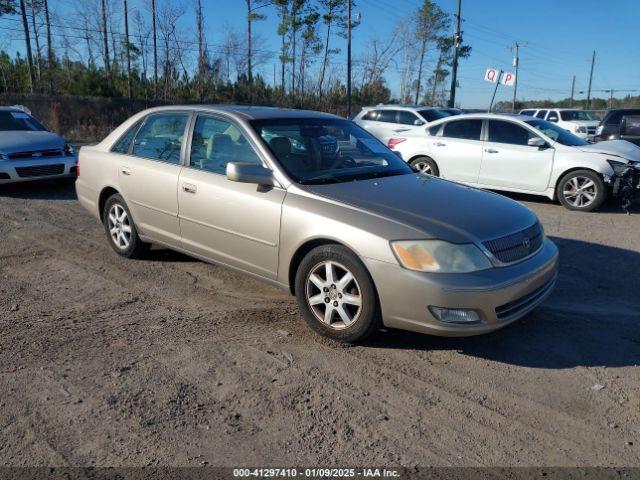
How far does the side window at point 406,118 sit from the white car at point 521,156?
18.4 feet

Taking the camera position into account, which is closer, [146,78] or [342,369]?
[342,369]

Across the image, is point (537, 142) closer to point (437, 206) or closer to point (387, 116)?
point (437, 206)

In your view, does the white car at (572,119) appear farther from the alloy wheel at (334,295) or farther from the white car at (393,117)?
the alloy wheel at (334,295)

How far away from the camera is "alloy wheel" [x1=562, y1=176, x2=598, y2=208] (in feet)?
27.9

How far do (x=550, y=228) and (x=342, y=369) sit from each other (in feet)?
16.3

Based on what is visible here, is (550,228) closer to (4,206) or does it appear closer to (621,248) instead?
(621,248)

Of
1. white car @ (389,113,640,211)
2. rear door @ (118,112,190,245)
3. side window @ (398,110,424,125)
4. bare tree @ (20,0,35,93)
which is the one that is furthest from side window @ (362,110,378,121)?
bare tree @ (20,0,35,93)

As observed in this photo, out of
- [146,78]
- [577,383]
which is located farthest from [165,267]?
[146,78]

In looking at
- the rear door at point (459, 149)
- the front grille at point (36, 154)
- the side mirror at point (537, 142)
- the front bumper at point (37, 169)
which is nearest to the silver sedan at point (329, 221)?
the front bumper at point (37, 169)

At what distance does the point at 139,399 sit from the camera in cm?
310

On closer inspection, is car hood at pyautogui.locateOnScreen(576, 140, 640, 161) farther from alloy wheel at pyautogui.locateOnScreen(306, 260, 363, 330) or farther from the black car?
alloy wheel at pyautogui.locateOnScreen(306, 260, 363, 330)

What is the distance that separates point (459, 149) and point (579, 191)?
7.06 feet

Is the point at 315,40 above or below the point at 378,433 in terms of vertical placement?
above

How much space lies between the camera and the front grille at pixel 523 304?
3.49 m
